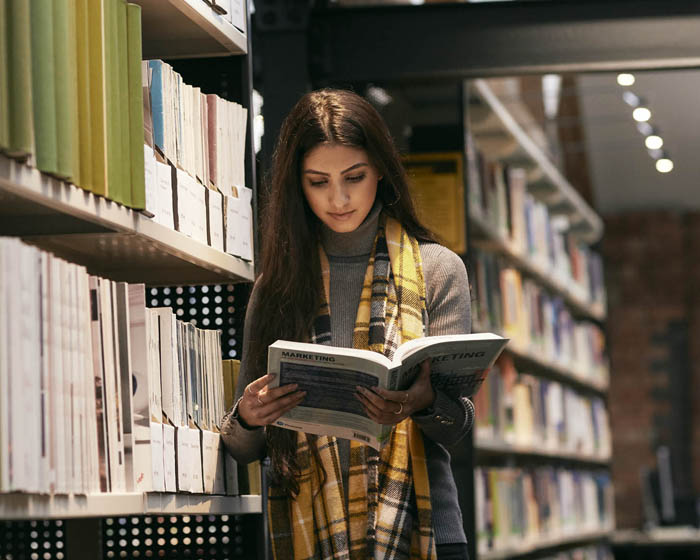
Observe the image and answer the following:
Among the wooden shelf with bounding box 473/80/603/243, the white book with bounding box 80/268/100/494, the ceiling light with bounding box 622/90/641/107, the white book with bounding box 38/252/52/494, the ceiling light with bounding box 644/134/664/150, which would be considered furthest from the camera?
the ceiling light with bounding box 644/134/664/150

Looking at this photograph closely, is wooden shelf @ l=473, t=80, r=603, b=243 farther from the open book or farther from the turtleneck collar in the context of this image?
the open book

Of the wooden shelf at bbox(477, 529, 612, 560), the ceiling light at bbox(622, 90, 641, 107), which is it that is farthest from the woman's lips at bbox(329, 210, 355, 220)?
the ceiling light at bbox(622, 90, 641, 107)

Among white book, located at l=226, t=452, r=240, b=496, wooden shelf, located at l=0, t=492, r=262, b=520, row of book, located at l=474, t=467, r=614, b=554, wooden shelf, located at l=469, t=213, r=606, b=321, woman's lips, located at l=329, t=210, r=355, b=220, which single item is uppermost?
wooden shelf, located at l=469, t=213, r=606, b=321

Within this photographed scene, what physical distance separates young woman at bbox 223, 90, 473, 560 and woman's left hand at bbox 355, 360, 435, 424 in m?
0.01

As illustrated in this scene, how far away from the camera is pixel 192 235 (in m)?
2.00

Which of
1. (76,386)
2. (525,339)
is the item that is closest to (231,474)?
(76,386)

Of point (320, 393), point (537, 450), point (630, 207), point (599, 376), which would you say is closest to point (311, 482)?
point (320, 393)

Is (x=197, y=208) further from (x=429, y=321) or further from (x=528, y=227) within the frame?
(x=528, y=227)

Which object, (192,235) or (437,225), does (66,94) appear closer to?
(192,235)

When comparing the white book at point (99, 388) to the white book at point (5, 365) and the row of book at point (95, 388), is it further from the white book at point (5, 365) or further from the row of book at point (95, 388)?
the white book at point (5, 365)

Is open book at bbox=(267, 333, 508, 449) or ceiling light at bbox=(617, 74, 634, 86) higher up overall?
ceiling light at bbox=(617, 74, 634, 86)

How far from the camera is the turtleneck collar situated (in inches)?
80.0

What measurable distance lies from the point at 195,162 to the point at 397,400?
1.97ft

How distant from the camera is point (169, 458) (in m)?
1.81
